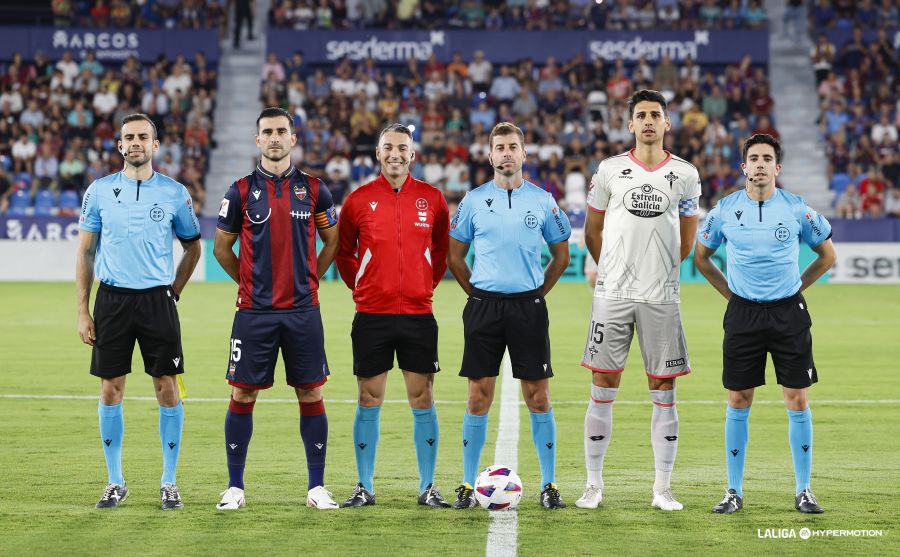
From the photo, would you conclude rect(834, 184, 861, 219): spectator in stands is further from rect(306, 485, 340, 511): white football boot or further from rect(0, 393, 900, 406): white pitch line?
rect(306, 485, 340, 511): white football boot

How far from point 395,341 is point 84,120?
1005 inches

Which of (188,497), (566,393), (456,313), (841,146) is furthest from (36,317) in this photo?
(841,146)

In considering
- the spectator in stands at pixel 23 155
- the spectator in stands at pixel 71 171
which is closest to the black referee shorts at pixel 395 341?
the spectator in stands at pixel 71 171

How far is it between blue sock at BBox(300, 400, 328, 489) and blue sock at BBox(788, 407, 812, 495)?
285cm

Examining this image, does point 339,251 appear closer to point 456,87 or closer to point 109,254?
point 109,254

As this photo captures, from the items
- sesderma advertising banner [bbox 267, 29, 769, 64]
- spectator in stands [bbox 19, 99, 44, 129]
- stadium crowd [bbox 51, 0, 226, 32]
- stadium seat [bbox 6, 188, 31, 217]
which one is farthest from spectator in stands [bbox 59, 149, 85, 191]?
sesderma advertising banner [bbox 267, 29, 769, 64]

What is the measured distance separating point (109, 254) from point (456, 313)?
1279 centimetres

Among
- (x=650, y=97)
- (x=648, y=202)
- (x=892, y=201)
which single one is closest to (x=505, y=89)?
(x=892, y=201)

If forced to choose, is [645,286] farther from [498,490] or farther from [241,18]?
[241,18]

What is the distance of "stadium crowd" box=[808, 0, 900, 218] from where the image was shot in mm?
28531

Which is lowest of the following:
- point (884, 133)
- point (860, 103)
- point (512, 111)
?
point (884, 133)

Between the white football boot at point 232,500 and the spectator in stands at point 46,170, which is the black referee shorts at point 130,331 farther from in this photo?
the spectator in stands at point 46,170

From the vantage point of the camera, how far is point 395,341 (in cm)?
771

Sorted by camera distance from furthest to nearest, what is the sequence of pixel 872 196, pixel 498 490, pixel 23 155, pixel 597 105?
pixel 597 105, pixel 23 155, pixel 872 196, pixel 498 490
